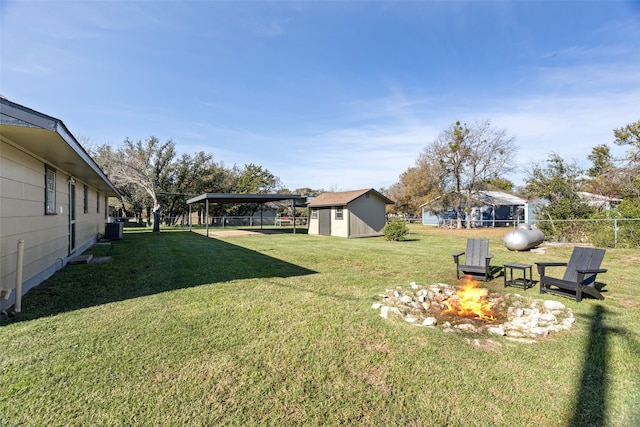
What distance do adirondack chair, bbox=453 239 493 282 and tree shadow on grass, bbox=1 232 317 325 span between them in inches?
131

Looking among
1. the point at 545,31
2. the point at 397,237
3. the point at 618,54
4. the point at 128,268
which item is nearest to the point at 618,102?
the point at 618,54

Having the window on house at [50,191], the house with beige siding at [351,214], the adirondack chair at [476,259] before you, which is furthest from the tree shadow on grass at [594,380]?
the house with beige siding at [351,214]

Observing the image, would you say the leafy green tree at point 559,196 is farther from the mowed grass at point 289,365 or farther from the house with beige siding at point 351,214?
the mowed grass at point 289,365

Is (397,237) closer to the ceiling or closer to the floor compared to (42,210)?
closer to the floor

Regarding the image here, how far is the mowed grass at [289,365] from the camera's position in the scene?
224cm

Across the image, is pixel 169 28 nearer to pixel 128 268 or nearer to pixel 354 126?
pixel 128 268

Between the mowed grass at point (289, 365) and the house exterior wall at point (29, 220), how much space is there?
589mm

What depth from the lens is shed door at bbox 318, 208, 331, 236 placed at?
65.5 feet

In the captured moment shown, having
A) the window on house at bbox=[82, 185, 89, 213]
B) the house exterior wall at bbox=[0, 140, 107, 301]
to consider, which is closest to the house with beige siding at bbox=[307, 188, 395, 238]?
the window on house at bbox=[82, 185, 89, 213]

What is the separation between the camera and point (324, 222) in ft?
66.7

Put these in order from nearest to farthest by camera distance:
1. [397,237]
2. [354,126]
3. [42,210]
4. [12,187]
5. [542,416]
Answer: [542,416], [12,187], [42,210], [397,237], [354,126]

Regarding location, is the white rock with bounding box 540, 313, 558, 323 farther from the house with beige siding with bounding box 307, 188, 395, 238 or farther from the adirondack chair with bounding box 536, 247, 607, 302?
the house with beige siding with bounding box 307, 188, 395, 238

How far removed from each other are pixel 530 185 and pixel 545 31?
815 cm

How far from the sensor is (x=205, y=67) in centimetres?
1210
